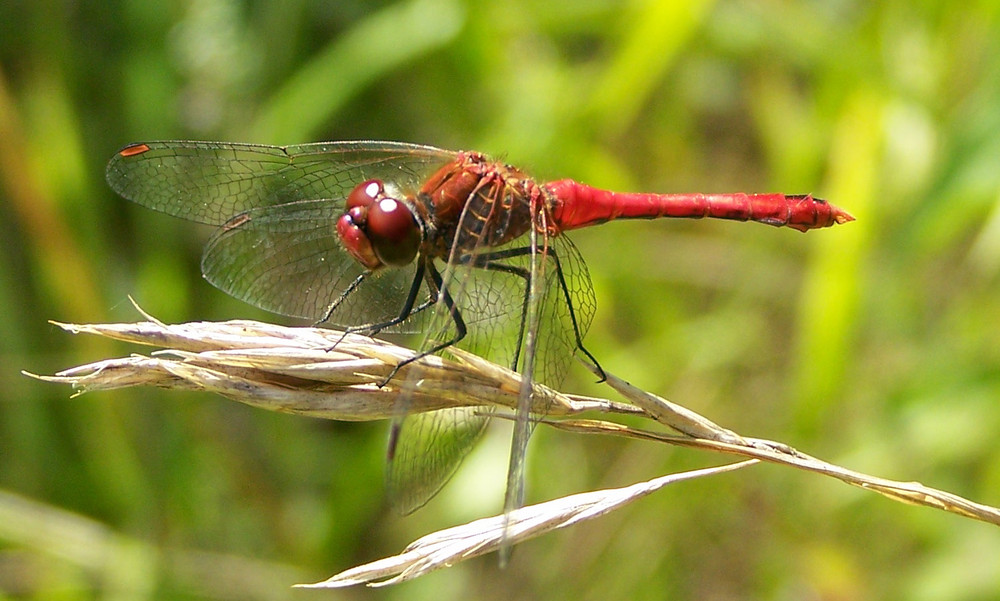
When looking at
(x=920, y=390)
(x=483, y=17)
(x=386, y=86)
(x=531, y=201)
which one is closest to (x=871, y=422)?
(x=920, y=390)

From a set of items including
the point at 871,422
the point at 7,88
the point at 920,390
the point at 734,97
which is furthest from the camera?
the point at 734,97

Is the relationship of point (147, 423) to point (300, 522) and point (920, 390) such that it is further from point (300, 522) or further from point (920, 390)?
point (920, 390)

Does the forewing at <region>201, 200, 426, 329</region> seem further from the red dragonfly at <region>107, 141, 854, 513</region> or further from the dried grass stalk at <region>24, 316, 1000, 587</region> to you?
the dried grass stalk at <region>24, 316, 1000, 587</region>

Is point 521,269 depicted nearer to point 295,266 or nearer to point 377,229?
point 377,229

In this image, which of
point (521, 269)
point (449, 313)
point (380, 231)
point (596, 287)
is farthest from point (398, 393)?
point (596, 287)

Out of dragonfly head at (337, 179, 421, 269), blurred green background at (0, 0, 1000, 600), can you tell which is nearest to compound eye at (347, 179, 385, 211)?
dragonfly head at (337, 179, 421, 269)

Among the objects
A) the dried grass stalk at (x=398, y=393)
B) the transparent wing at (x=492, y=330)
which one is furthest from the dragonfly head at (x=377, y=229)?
the dried grass stalk at (x=398, y=393)
